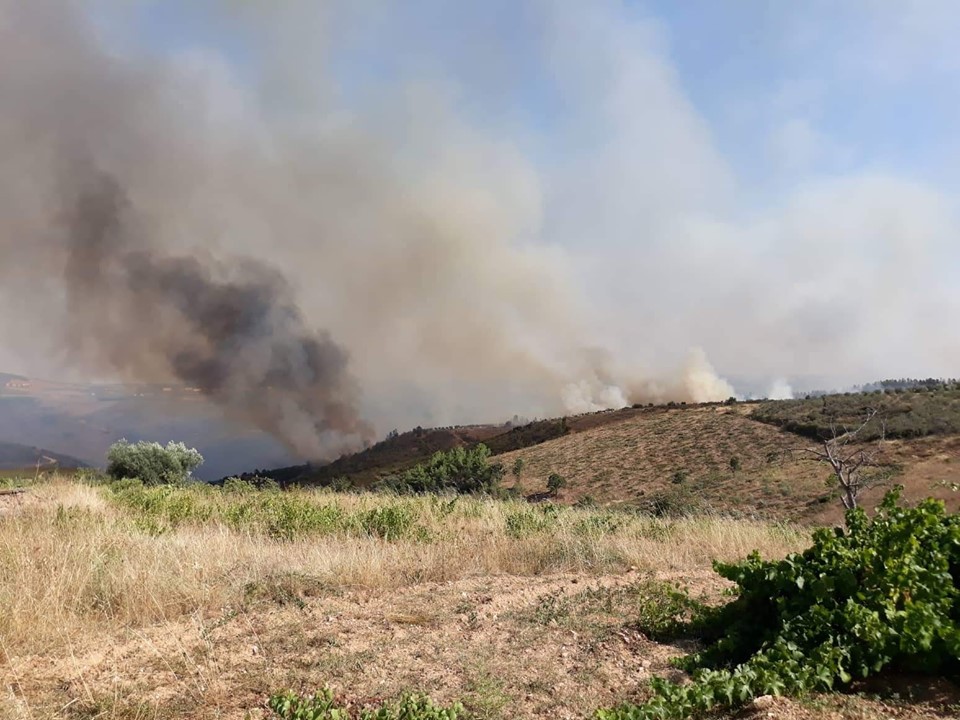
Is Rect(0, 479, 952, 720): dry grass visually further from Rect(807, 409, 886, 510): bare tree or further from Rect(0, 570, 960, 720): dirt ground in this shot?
Rect(807, 409, 886, 510): bare tree

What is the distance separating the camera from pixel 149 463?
67.0 ft

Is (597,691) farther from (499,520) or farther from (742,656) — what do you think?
(499,520)

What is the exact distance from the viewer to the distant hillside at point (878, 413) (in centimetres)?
3294

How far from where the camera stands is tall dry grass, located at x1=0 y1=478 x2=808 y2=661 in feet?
16.9

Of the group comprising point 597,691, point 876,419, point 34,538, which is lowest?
point 597,691

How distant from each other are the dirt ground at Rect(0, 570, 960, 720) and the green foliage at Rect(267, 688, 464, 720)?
165 millimetres

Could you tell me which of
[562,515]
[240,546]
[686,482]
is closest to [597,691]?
[240,546]

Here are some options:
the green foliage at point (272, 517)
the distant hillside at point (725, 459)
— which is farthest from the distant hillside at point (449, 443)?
the green foliage at point (272, 517)

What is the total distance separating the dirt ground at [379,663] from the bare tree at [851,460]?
836 cm

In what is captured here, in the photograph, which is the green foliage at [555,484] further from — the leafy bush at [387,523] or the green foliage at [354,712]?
the green foliage at [354,712]

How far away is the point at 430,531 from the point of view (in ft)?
31.0

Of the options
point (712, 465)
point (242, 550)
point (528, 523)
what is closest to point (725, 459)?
point (712, 465)

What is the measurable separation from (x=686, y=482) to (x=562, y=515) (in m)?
22.7

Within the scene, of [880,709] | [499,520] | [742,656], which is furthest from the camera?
[499,520]
